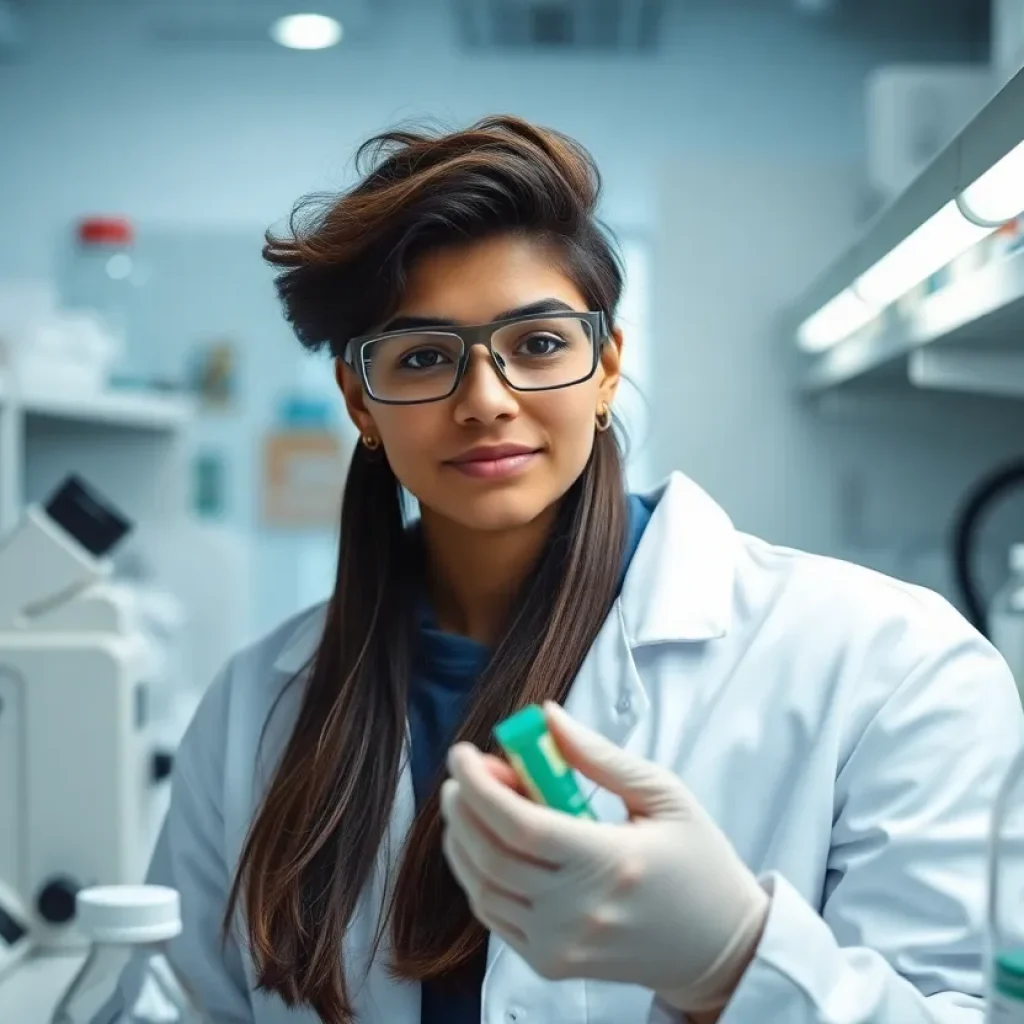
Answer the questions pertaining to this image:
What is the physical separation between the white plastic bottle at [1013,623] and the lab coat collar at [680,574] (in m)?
0.70

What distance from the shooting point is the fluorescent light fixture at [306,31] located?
409 centimetres

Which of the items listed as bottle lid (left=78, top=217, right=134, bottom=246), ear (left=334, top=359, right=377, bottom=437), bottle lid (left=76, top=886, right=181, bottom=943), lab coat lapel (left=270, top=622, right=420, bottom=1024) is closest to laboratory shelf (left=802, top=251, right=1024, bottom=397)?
ear (left=334, top=359, right=377, bottom=437)

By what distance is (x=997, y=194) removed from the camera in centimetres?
→ 110

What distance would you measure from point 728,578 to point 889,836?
0.29 m

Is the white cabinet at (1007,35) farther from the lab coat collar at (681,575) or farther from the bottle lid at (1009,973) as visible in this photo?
the bottle lid at (1009,973)

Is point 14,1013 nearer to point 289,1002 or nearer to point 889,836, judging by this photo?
point 289,1002

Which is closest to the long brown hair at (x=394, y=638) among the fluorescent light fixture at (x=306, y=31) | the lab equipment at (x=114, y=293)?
the lab equipment at (x=114, y=293)

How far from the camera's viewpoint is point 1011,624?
1.98 m

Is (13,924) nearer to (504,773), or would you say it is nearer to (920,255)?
(504,773)

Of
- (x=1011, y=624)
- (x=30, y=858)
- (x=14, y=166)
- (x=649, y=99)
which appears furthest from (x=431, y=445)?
(x=14, y=166)

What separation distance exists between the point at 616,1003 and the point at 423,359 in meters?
0.55

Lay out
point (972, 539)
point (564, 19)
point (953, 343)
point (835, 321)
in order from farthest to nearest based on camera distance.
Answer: point (564, 19) → point (972, 539) → point (835, 321) → point (953, 343)

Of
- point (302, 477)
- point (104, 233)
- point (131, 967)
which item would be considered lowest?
point (131, 967)

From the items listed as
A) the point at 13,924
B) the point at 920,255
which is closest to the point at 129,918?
the point at 13,924
